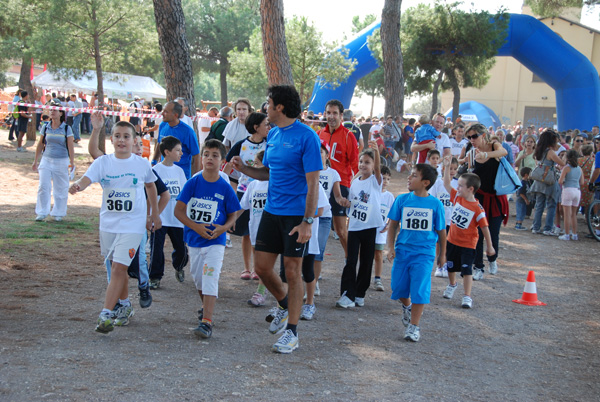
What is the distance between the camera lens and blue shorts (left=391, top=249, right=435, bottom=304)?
563cm

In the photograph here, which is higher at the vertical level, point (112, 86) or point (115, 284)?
point (112, 86)

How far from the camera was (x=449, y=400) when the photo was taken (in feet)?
14.1

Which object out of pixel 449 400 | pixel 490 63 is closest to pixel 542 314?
pixel 449 400

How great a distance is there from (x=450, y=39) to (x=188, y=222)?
27.4m

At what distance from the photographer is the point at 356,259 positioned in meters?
6.84

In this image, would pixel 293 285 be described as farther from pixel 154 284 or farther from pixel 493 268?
pixel 493 268

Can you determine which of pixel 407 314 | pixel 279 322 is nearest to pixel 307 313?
pixel 279 322

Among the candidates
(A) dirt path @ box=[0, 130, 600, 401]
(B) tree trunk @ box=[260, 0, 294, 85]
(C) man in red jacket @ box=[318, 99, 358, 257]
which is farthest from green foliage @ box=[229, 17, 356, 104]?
(C) man in red jacket @ box=[318, 99, 358, 257]

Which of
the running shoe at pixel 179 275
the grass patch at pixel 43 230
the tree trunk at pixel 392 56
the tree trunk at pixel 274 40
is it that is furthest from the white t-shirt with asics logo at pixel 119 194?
the tree trunk at pixel 392 56

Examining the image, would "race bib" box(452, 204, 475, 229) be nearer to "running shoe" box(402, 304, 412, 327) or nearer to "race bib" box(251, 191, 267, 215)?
"running shoe" box(402, 304, 412, 327)

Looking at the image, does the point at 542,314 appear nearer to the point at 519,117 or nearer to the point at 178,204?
the point at 178,204

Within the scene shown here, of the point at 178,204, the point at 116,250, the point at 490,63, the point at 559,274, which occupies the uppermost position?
the point at 490,63

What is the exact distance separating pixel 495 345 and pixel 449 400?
1733 millimetres

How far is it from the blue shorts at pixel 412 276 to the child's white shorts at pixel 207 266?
1661 millimetres
